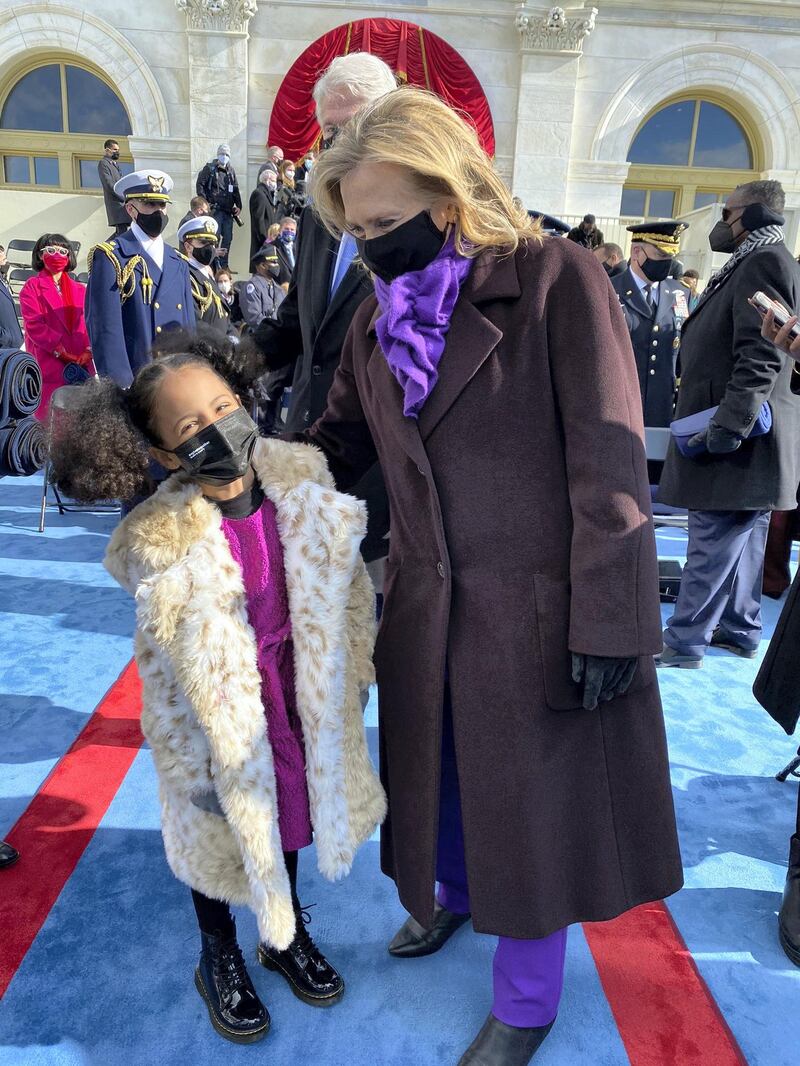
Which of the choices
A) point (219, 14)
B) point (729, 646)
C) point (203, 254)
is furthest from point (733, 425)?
point (219, 14)

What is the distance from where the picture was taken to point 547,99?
12953 millimetres

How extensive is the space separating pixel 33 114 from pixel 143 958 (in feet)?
53.6

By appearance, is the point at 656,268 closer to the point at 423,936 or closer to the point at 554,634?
the point at 554,634

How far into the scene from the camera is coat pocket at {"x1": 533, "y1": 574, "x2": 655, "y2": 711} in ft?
4.35

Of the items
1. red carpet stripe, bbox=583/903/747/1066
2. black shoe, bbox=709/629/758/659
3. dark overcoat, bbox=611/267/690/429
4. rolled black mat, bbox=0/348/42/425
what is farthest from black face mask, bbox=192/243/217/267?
red carpet stripe, bbox=583/903/747/1066

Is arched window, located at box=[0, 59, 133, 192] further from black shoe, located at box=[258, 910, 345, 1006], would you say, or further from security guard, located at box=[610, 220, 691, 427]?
black shoe, located at box=[258, 910, 345, 1006]

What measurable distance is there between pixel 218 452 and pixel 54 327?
457 cm

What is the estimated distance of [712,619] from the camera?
11.3 feet

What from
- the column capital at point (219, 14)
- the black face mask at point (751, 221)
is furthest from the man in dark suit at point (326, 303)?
the column capital at point (219, 14)

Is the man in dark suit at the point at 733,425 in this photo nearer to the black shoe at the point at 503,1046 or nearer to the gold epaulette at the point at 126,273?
the black shoe at the point at 503,1046

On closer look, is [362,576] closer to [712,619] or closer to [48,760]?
[48,760]

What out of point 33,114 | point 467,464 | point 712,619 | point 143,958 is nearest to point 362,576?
point 467,464

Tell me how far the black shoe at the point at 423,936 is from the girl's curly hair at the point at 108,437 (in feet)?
4.25

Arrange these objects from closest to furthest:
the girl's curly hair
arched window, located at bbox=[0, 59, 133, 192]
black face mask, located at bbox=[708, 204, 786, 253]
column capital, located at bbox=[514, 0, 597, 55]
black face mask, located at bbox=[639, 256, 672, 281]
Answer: the girl's curly hair
black face mask, located at bbox=[708, 204, 786, 253]
black face mask, located at bbox=[639, 256, 672, 281]
column capital, located at bbox=[514, 0, 597, 55]
arched window, located at bbox=[0, 59, 133, 192]
